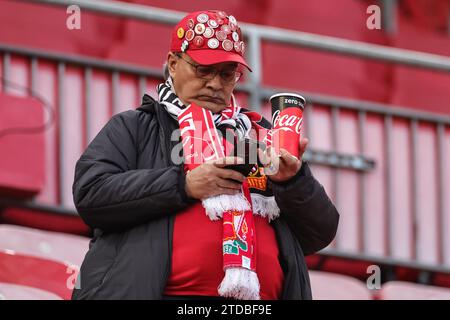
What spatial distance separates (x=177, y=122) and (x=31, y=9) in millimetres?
3078

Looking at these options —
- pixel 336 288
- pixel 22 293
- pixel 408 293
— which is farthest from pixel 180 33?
pixel 408 293

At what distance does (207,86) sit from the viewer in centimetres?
423

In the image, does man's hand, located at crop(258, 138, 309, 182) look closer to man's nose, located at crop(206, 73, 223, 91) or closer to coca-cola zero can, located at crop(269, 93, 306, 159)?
coca-cola zero can, located at crop(269, 93, 306, 159)

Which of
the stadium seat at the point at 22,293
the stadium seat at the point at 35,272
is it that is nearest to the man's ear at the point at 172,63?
the stadium seat at the point at 22,293

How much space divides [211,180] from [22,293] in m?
1.54

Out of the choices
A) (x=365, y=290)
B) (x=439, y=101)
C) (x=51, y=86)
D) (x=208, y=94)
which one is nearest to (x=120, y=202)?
(x=208, y=94)

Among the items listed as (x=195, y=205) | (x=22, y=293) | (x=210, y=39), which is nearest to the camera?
(x=195, y=205)

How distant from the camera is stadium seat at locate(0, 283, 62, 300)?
5.23 metres

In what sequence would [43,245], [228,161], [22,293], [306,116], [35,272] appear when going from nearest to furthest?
1. [228,161]
2. [22,293]
3. [35,272]
4. [43,245]
5. [306,116]

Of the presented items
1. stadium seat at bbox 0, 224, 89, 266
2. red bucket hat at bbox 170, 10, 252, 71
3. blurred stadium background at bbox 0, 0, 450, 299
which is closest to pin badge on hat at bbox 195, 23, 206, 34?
red bucket hat at bbox 170, 10, 252, 71

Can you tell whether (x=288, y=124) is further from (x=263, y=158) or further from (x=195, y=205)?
(x=195, y=205)

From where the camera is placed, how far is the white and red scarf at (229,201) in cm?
396

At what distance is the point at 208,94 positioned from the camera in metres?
4.23

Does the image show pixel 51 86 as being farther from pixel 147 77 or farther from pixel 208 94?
pixel 208 94
